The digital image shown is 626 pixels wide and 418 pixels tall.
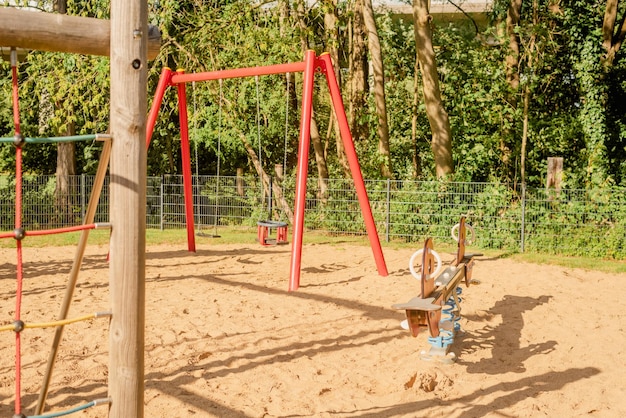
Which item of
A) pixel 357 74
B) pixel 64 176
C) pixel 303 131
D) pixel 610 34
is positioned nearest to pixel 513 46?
pixel 610 34

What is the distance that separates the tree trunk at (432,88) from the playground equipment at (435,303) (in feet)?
26.0

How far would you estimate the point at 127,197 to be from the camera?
115 inches

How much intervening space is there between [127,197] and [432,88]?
12008 millimetres

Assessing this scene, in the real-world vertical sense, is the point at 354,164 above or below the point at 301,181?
above

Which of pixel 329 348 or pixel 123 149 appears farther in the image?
pixel 329 348

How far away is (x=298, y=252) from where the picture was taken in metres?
8.19

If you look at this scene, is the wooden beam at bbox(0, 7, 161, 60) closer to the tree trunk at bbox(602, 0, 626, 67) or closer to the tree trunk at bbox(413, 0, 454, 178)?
the tree trunk at bbox(413, 0, 454, 178)

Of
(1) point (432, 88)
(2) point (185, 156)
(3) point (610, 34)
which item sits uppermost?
(3) point (610, 34)

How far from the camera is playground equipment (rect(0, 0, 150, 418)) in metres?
2.88

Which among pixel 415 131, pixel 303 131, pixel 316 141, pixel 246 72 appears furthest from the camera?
pixel 415 131

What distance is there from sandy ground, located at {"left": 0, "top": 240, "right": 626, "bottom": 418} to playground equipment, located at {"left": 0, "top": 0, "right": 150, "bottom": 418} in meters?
1.42

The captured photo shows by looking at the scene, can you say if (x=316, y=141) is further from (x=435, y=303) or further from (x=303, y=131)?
(x=435, y=303)

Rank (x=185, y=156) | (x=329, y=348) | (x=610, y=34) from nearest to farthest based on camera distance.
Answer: (x=329, y=348), (x=185, y=156), (x=610, y=34)

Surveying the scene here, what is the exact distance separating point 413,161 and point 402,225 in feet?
19.6
